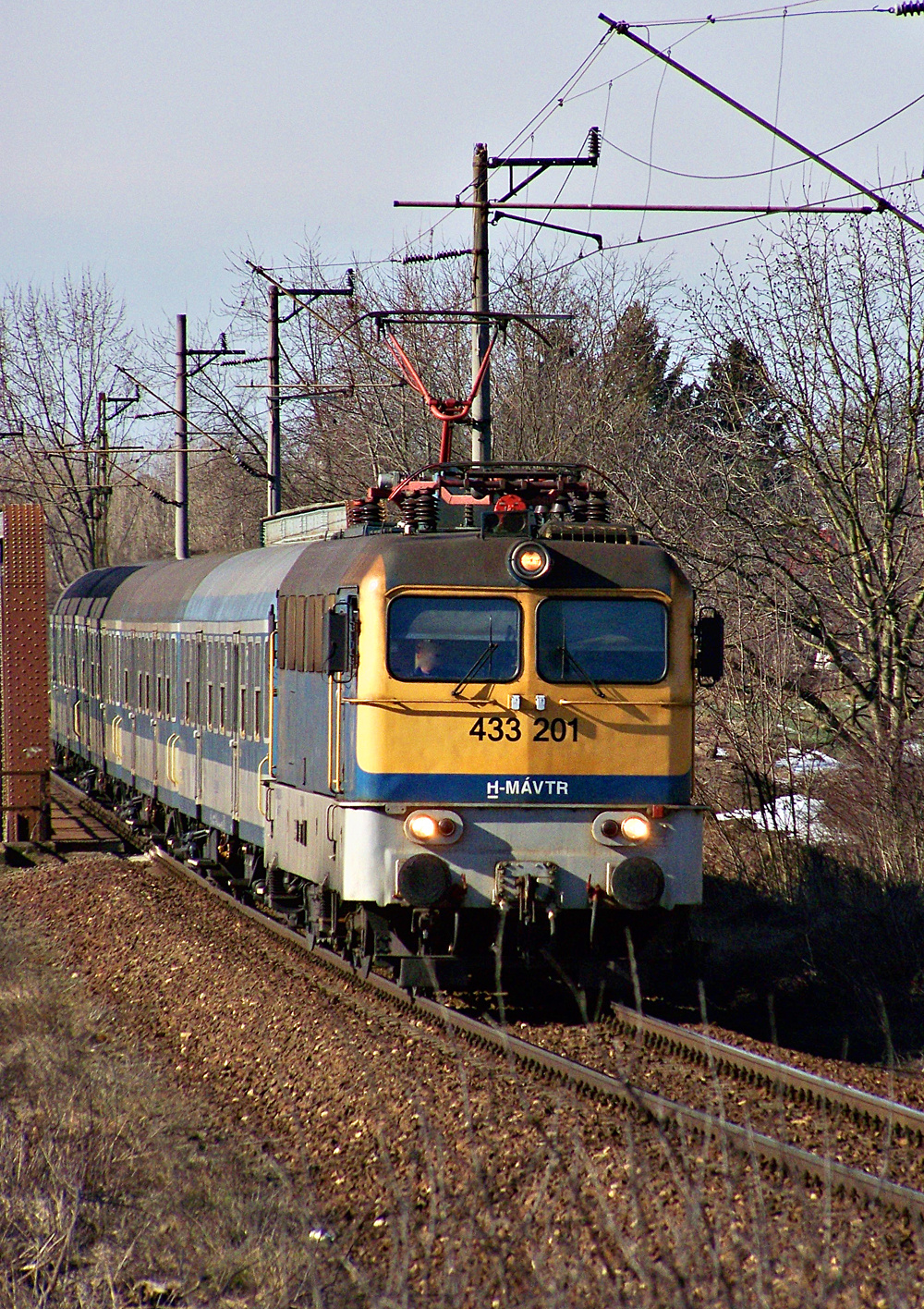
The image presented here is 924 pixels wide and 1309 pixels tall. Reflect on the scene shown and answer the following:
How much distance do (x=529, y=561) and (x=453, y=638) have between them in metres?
0.66

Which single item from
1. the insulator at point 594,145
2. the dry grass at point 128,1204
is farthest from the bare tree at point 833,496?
the dry grass at point 128,1204

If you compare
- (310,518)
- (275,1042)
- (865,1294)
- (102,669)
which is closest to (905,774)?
(310,518)

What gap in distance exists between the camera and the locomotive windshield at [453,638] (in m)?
9.12

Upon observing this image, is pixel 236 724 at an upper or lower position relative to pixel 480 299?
lower

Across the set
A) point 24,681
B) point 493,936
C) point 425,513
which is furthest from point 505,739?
point 24,681

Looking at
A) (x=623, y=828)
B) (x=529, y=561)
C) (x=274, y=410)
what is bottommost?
(x=623, y=828)

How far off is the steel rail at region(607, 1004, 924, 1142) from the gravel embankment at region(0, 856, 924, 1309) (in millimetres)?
600

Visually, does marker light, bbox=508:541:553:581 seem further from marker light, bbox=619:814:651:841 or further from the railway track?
the railway track

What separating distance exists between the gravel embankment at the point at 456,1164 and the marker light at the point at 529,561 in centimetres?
282

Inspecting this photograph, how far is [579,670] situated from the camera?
9211 millimetres

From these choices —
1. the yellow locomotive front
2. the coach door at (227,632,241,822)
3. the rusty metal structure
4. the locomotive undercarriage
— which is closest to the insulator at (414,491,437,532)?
the yellow locomotive front

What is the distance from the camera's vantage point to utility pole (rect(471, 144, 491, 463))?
14.1m

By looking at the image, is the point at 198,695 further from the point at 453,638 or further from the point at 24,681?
the point at 453,638

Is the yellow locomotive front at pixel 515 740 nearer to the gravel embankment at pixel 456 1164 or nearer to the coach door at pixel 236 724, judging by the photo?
the gravel embankment at pixel 456 1164
